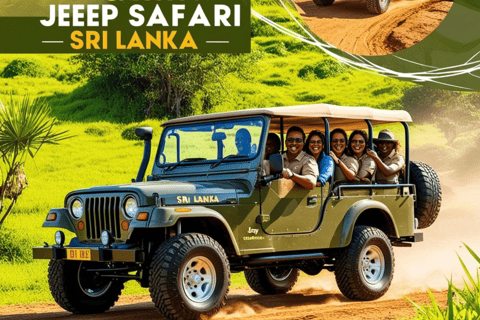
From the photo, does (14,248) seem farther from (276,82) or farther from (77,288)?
(276,82)

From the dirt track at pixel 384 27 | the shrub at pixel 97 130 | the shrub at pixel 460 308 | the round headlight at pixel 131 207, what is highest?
the dirt track at pixel 384 27

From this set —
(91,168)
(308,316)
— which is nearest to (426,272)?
(308,316)

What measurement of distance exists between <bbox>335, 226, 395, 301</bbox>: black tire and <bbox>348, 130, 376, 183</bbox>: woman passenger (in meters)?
0.74

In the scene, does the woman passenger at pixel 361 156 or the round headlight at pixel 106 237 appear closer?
the round headlight at pixel 106 237

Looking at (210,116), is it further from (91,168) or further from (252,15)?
(252,15)

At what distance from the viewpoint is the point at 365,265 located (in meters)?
10.6

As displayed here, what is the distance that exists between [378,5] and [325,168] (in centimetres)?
1330

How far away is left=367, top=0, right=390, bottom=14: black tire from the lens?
2075cm

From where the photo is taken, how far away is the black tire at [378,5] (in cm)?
2075

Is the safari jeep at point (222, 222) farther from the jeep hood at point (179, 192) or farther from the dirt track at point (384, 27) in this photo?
the dirt track at point (384, 27)

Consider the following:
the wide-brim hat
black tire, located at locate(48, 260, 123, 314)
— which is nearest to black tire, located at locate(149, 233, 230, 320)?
black tire, located at locate(48, 260, 123, 314)

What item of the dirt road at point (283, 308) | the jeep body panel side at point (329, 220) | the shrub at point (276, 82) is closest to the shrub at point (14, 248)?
the dirt road at point (283, 308)

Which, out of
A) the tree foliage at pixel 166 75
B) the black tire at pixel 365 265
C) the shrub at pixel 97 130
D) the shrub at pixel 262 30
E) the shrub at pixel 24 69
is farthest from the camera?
the shrub at pixel 262 30

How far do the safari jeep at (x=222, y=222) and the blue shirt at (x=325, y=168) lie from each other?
0.20 m
